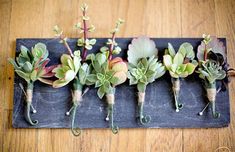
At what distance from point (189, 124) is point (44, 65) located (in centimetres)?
48

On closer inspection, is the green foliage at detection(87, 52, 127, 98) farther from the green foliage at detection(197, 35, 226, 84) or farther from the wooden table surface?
the green foliage at detection(197, 35, 226, 84)

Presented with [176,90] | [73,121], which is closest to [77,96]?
→ [73,121]

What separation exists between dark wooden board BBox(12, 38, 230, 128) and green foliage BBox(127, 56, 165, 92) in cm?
4

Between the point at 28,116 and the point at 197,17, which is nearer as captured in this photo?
the point at 28,116

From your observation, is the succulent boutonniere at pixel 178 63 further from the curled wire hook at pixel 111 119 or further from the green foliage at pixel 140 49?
the curled wire hook at pixel 111 119

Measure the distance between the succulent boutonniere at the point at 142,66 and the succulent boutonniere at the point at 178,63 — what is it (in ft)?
0.09

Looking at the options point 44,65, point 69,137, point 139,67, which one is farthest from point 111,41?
point 69,137

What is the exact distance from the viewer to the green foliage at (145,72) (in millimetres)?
1023

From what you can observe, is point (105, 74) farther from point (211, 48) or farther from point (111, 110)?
point (211, 48)

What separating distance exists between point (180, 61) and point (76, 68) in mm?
316

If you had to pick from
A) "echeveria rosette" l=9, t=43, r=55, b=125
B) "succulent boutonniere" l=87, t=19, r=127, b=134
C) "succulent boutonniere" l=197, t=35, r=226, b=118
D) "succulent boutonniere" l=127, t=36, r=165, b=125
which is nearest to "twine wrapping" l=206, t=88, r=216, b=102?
"succulent boutonniere" l=197, t=35, r=226, b=118

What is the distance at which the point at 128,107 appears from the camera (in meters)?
1.07

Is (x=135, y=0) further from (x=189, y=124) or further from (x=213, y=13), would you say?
(x=189, y=124)

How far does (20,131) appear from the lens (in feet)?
3.56
